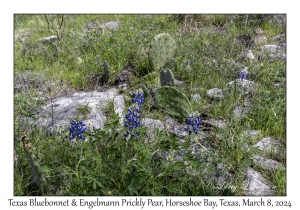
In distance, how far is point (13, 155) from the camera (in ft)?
9.51

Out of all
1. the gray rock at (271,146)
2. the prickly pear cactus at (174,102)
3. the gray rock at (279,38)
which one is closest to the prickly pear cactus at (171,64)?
the prickly pear cactus at (174,102)

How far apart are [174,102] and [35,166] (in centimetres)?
159

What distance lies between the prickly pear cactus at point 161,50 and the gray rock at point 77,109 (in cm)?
72

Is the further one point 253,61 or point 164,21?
point 164,21

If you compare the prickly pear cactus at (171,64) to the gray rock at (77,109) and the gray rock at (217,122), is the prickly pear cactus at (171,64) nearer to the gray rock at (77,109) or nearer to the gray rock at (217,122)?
the gray rock at (77,109)

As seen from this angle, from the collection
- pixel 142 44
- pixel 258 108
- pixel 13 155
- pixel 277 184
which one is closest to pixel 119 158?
pixel 13 155

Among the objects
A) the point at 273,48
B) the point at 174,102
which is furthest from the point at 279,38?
the point at 174,102

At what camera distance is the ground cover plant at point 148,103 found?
2756mm

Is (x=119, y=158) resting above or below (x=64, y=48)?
below

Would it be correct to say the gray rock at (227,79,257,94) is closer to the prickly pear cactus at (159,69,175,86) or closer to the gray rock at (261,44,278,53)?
the prickly pear cactus at (159,69,175,86)

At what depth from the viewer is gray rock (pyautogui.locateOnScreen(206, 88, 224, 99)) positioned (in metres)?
4.16

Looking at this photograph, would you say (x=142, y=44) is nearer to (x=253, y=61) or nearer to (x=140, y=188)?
(x=253, y=61)

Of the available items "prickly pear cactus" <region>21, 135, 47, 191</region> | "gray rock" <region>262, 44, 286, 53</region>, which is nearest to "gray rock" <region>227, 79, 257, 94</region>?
"gray rock" <region>262, 44, 286, 53</region>
